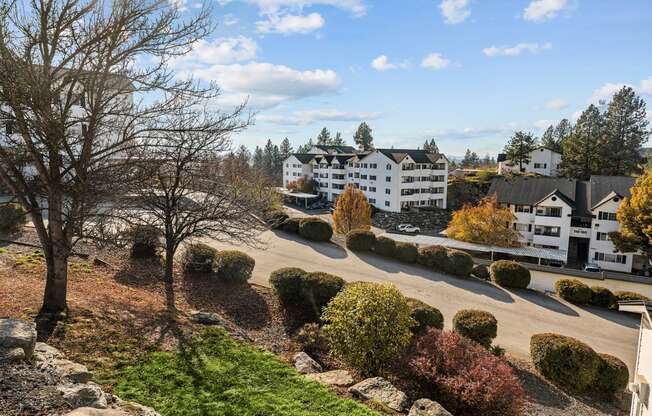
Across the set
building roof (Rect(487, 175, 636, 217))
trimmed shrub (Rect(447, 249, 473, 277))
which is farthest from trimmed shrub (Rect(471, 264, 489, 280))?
building roof (Rect(487, 175, 636, 217))

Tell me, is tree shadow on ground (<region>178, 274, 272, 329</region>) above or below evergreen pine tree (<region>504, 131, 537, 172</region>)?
below

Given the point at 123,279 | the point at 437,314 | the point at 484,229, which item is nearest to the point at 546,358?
the point at 437,314

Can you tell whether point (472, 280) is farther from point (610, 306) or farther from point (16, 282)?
point (16, 282)

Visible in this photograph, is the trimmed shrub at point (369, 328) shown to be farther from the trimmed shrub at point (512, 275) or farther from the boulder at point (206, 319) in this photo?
the trimmed shrub at point (512, 275)

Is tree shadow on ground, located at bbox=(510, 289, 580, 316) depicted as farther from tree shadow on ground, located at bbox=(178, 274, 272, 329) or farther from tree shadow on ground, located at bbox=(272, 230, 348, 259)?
tree shadow on ground, located at bbox=(178, 274, 272, 329)

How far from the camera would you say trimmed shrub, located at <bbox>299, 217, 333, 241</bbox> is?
28234 millimetres

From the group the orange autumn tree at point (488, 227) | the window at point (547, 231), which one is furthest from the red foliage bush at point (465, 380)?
the window at point (547, 231)

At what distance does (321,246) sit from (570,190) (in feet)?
86.5

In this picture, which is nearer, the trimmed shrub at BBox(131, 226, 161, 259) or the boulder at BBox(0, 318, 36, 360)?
the boulder at BBox(0, 318, 36, 360)

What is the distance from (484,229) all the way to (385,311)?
2681cm

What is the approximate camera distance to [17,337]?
6.50m

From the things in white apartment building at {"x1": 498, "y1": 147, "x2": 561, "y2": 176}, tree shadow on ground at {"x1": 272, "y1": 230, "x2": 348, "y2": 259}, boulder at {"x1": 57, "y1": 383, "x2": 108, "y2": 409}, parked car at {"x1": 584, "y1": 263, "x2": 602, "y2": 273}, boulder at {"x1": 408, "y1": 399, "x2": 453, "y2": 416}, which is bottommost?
parked car at {"x1": 584, "y1": 263, "x2": 602, "y2": 273}

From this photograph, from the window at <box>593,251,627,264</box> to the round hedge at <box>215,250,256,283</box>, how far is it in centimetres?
3273

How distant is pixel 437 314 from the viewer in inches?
539
